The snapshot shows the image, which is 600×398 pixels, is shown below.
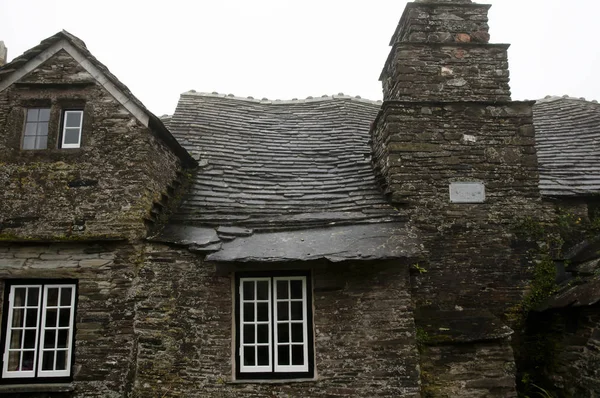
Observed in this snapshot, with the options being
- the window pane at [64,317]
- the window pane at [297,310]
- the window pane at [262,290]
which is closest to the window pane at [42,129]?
the window pane at [64,317]

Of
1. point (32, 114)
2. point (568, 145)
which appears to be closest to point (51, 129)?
point (32, 114)

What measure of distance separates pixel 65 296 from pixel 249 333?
9.99 feet

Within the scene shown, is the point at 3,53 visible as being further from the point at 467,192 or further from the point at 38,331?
the point at 467,192

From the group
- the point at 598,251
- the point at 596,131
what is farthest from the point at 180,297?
the point at 596,131

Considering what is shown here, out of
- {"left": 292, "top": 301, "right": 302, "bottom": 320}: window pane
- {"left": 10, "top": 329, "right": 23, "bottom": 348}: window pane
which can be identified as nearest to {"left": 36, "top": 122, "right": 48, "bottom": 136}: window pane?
{"left": 10, "top": 329, "right": 23, "bottom": 348}: window pane

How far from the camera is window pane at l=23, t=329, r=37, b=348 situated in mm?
7262

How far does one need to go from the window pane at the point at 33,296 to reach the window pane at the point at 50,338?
496 millimetres

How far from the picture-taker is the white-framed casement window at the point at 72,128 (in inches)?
312

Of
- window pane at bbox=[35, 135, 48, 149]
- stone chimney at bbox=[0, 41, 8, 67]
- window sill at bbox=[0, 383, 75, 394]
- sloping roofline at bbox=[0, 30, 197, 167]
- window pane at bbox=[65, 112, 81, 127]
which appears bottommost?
window sill at bbox=[0, 383, 75, 394]

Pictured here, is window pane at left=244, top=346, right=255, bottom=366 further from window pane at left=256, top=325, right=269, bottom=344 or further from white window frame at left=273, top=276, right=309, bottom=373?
white window frame at left=273, top=276, right=309, bottom=373

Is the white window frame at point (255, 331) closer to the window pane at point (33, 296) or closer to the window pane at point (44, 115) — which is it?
the window pane at point (33, 296)

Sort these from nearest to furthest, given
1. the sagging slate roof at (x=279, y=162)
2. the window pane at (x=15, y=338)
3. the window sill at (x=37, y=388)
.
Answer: the window sill at (x=37, y=388) < the window pane at (x=15, y=338) < the sagging slate roof at (x=279, y=162)

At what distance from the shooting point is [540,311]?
25.4ft

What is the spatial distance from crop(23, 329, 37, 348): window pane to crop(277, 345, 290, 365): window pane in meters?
3.88
